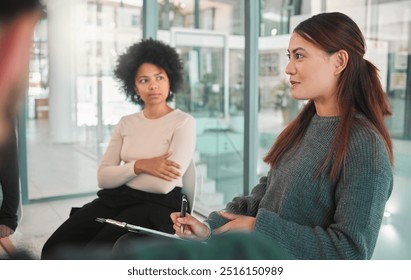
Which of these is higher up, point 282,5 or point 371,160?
point 282,5

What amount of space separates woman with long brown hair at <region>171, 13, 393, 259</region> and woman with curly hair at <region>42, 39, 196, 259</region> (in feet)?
1.12

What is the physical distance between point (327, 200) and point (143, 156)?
684mm

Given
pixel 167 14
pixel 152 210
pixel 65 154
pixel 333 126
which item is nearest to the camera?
pixel 333 126

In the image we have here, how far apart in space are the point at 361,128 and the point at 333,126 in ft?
0.28

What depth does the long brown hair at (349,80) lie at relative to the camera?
37.4 inches

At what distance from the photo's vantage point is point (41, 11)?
103cm

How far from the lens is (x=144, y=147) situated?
1421mm

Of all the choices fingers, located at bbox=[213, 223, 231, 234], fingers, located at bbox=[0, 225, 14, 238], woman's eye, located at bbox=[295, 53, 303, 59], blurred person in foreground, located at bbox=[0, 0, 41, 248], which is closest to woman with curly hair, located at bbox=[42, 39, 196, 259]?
fingers, located at bbox=[0, 225, 14, 238]

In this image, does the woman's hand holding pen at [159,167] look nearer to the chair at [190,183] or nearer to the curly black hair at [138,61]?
the chair at [190,183]

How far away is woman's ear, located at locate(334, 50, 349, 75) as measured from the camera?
961 millimetres

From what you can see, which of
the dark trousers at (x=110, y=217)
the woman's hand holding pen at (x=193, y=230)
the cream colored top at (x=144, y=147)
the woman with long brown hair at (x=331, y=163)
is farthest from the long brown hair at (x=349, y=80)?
the cream colored top at (x=144, y=147)

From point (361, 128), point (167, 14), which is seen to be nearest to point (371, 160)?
point (361, 128)

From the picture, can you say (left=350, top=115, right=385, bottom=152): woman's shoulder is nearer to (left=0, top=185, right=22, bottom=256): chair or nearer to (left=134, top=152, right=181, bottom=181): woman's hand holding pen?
(left=134, top=152, right=181, bottom=181): woman's hand holding pen
